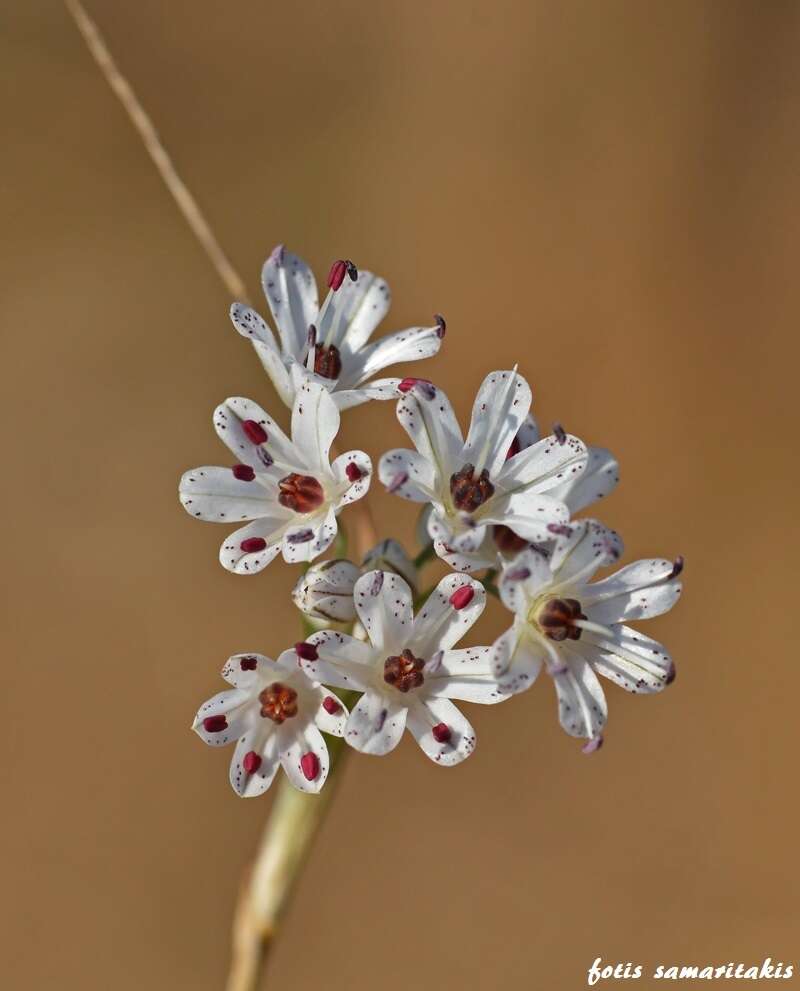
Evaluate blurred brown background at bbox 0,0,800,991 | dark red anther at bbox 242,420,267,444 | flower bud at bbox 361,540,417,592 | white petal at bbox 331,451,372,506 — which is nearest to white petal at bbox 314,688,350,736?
flower bud at bbox 361,540,417,592

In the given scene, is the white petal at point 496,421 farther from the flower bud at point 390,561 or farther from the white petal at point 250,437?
the white petal at point 250,437

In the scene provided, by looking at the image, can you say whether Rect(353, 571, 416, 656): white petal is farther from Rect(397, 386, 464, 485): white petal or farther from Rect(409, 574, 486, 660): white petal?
Rect(397, 386, 464, 485): white petal

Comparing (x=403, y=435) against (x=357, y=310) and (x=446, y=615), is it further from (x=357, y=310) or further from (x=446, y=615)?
(x=446, y=615)

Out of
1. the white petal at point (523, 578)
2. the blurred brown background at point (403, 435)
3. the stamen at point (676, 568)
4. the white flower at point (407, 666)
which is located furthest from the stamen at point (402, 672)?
the blurred brown background at point (403, 435)

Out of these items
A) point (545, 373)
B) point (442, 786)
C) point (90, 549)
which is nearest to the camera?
point (442, 786)

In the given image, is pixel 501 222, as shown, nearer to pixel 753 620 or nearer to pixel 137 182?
pixel 137 182

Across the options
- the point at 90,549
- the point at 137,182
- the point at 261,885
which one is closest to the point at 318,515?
the point at 261,885

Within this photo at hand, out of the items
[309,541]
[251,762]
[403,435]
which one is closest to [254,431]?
[309,541]
